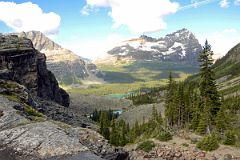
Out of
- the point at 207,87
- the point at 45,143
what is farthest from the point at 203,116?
the point at 45,143

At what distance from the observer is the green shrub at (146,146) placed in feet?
278

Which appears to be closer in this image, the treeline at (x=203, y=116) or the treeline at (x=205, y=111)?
the treeline at (x=203, y=116)

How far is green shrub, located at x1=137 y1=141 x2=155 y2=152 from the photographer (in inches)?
3337

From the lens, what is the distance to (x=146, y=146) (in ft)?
282

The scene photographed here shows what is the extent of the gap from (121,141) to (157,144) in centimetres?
3457

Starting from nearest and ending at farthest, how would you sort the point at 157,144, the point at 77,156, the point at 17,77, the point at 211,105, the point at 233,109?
1. the point at 77,156
2. the point at 157,144
3. the point at 211,105
4. the point at 233,109
5. the point at 17,77

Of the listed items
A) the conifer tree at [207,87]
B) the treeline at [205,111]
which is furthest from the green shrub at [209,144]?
the conifer tree at [207,87]

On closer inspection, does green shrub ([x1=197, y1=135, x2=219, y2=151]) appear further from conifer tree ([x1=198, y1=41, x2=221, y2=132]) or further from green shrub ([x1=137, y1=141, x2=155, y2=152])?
conifer tree ([x1=198, y1=41, x2=221, y2=132])

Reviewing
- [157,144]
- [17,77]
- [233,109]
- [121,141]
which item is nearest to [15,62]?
[17,77]

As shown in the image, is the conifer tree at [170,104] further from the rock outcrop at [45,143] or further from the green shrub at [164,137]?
the rock outcrop at [45,143]

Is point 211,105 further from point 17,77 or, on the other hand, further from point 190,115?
point 17,77

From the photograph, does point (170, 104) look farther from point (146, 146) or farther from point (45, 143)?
point (45, 143)

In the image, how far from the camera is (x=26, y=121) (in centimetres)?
4066

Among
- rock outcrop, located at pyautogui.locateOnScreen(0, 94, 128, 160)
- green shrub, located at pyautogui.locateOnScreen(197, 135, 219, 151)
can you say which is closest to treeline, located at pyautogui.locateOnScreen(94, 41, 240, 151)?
green shrub, located at pyautogui.locateOnScreen(197, 135, 219, 151)
